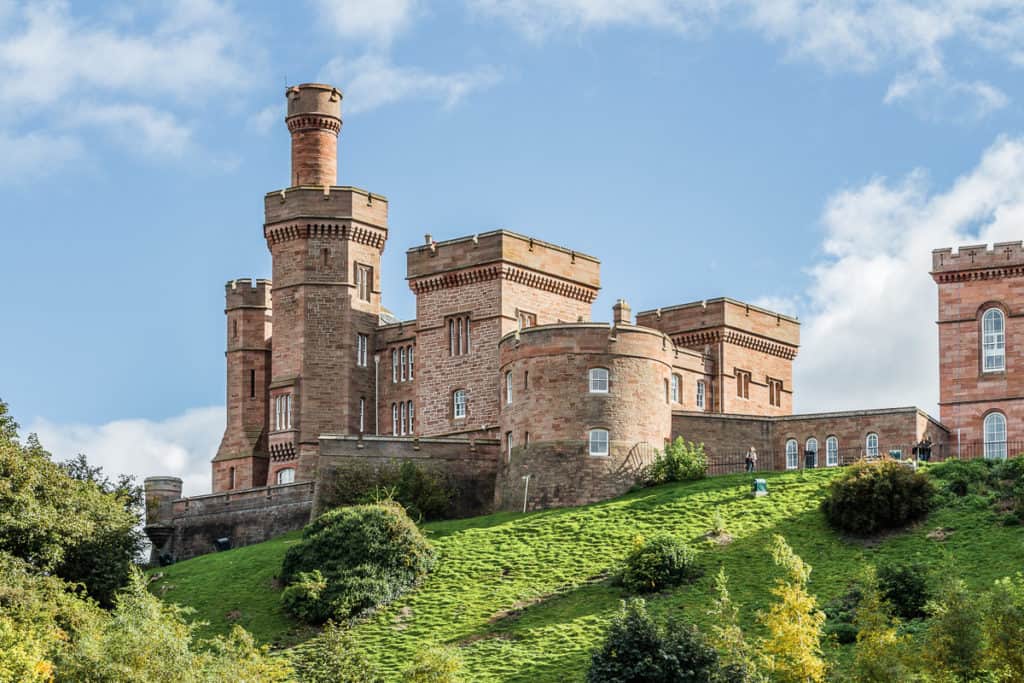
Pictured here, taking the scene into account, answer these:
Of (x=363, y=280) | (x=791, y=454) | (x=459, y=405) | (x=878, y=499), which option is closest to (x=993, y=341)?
(x=791, y=454)

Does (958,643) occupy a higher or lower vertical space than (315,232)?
lower

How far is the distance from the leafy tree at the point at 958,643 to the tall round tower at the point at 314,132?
4626 centimetres

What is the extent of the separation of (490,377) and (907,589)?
27.2 meters

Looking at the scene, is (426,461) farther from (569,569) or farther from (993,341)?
(993,341)

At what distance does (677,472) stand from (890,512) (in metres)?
10.5

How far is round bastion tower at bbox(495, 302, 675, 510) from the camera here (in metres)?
73.2

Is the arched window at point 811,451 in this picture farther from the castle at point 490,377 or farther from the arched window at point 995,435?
the arched window at point 995,435

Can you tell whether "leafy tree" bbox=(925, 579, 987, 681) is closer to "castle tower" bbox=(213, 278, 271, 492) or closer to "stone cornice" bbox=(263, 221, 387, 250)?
"stone cornice" bbox=(263, 221, 387, 250)

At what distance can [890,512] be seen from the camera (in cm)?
6488

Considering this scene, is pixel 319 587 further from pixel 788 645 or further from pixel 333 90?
pixel 333 90

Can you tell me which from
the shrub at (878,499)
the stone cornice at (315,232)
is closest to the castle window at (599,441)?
the shrub at (878,499)

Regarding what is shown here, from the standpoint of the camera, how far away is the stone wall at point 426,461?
251 ft

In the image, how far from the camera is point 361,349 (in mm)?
86562

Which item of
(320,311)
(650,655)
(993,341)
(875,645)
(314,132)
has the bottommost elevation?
(650,655)
